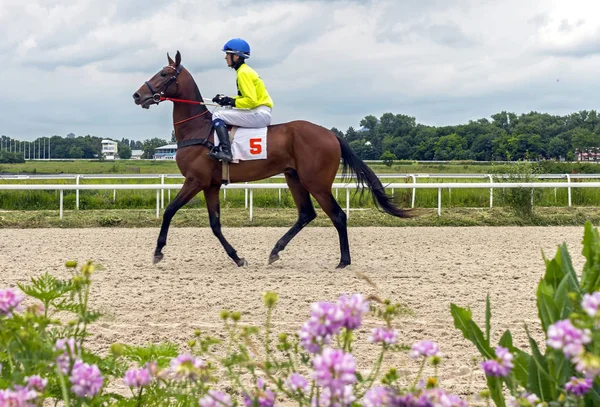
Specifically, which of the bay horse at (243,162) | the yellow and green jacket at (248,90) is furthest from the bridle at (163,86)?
the yellow and green jacket at (248,90)

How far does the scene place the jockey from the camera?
24.5 ft

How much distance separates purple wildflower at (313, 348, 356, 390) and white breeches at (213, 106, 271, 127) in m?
6.31

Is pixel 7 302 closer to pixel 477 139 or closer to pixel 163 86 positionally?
pixel 163 86

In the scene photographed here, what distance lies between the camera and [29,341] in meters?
1.75

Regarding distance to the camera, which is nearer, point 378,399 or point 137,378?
point 378,399

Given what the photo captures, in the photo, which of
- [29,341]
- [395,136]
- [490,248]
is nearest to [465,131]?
[395,136]

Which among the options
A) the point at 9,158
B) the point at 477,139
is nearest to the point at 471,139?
the point at 477,139

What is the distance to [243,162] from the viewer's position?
755 centimetres

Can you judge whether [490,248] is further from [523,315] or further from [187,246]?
[523,315]

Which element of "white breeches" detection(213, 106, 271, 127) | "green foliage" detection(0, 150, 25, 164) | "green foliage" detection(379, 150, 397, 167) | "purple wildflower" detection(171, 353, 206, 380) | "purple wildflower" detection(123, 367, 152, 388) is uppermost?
"green foliage" detection(0, 150, 25, 164)

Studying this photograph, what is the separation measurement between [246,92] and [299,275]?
72.6 inches

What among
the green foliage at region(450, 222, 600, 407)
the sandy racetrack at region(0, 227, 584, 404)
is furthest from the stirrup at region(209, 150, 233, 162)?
the green foliage at region(450, 222, 600, 407)

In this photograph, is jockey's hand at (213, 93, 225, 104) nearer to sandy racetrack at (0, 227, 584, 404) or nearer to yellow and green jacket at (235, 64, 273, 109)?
yellow and green jacket at (235, 64, 273, 109)

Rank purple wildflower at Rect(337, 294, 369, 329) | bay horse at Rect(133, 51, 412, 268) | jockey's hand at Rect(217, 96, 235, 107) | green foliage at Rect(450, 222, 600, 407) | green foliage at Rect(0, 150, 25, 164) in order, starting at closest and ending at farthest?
1. purple wildflower at Rect(337, 294, 369, 329)
2. green foliage at Rect(450, 222, 600, 407)
3. bay horse at Rect(133, 51, 412, 268)
4. jockey's hand at Rect(217, 96, 235, 107)
5. green foliage at Rect(0, 150, 25, 164)
